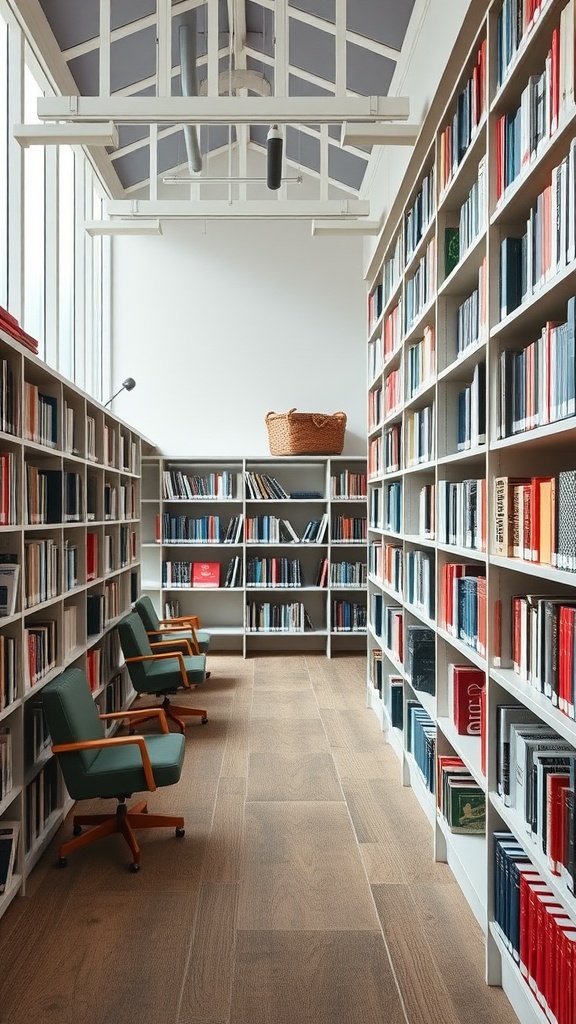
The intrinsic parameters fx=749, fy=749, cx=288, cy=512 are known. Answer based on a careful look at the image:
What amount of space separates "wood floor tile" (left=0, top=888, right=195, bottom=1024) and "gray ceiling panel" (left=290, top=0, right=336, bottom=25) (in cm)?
562

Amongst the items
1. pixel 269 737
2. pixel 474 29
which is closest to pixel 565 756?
pixel 474 29

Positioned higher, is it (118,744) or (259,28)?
(259,28)

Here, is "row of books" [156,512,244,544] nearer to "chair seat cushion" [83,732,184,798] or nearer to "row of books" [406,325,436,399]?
"row of books" [406,325,436,399]

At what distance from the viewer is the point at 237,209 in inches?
224

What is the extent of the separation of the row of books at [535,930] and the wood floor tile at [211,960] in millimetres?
879

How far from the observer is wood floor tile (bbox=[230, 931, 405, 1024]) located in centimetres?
221

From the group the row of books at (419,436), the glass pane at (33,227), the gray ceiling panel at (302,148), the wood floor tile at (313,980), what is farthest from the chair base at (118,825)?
the gray ceiling panel at (302,148)

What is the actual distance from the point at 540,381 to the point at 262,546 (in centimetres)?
554

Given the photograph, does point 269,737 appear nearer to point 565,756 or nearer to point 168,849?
point 168,849

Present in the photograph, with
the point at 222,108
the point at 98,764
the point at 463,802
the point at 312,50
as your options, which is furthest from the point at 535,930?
the point at 312,50

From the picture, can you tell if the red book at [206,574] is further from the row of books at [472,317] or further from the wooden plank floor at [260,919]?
the row of books at [472,317]

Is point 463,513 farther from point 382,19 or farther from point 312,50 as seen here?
point 312,50

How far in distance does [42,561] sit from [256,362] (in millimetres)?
4888

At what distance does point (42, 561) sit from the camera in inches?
131
